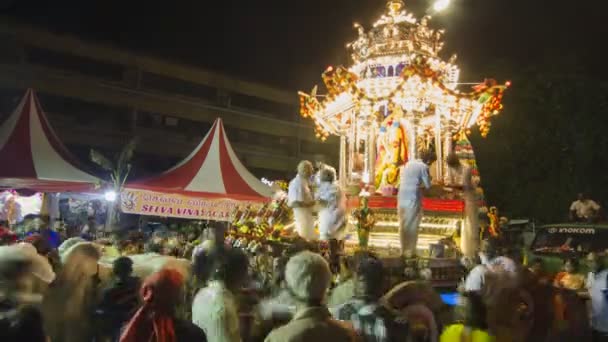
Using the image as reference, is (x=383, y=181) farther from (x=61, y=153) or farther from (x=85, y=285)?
(x=85, y=285)

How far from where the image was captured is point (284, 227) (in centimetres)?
1046

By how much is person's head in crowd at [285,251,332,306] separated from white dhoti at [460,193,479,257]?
8941mm

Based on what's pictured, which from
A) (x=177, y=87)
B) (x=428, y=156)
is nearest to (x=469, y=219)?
(x=428, y=156)

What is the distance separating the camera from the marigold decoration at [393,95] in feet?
43.6

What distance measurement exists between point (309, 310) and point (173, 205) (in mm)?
10805

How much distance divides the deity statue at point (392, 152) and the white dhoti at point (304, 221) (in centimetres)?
470

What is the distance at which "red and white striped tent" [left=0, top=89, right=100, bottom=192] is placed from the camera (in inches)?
478

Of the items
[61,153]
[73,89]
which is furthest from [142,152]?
[61,153]

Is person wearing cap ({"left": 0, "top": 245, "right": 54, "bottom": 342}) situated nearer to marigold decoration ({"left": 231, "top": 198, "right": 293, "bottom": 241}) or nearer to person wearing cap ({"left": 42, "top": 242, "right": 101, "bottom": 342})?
person wearing cap ({"left": 42, "top": 242, "right": 101, "bottom": 342})

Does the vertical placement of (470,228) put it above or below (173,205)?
below

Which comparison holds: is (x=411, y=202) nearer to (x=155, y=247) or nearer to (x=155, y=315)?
(x=155, y=247)

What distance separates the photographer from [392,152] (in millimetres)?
14555

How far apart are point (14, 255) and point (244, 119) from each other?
121ft

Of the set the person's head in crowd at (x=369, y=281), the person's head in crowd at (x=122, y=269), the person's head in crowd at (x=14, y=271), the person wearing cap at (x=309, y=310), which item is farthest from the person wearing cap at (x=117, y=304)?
the person's head in crowd at (x=369, y=281)
